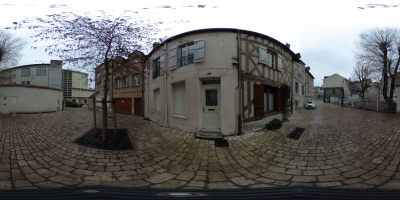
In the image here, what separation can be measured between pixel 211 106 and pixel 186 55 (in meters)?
2.26

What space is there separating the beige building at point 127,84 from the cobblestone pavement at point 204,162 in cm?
199

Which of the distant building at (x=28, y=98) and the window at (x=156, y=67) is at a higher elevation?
the window at (x=156, y=67)

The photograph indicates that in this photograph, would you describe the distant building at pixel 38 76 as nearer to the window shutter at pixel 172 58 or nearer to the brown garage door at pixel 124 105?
the brown garage door at pixel 124 105

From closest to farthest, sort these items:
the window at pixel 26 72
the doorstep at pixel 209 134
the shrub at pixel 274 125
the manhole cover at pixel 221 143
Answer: the manhole cover at pixel 221 143 → the doorstep at pixel 209 134 → the shrub at pixel 274 125 → the window at pixel 26 72

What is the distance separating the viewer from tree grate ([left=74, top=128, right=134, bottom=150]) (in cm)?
455

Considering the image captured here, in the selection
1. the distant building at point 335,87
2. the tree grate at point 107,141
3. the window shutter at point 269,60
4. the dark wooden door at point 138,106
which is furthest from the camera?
the distant building at point 335,87

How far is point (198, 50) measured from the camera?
6.43 m

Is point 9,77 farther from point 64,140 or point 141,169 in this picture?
point 141,169

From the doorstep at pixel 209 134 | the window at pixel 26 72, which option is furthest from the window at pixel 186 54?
the window at pixel 26 72

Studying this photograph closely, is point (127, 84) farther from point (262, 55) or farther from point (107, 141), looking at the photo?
point (262, 55)

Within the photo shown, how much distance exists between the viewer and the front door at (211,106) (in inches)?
253

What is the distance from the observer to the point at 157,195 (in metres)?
2.68

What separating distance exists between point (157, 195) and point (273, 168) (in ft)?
7.78

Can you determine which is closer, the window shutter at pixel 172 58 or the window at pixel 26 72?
the window shutter at pixel 172 58
